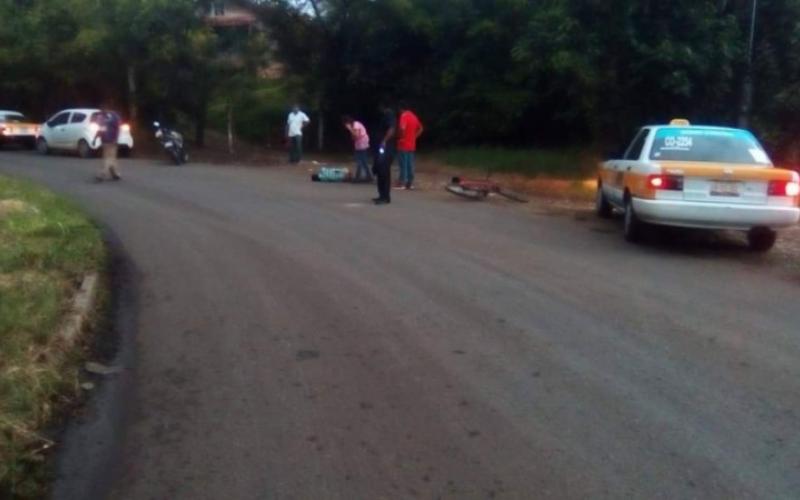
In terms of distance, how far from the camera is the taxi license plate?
14.2 meters

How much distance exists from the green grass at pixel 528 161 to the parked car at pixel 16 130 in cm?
1259

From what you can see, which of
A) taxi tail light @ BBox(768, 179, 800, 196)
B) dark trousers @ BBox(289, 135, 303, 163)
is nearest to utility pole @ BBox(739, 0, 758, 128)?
taxi tail light @ BBox(768, 179, 800, 196)

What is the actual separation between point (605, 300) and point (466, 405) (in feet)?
12.4

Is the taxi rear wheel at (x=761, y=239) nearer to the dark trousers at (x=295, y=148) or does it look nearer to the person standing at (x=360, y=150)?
the person standing at (x=360, y=150)

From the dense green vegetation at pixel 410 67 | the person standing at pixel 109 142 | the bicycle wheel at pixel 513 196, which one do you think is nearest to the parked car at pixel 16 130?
the dense green vegetation at pixel 410 67

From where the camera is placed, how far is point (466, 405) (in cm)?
767

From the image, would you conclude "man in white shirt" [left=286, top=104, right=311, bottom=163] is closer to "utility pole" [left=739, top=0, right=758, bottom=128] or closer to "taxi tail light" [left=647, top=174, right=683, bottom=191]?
"utility pole" [left=739, top=0, right=758, bottom=128]

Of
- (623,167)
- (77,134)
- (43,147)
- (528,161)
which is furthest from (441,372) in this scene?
(43,147)

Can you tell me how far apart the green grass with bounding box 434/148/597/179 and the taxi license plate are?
39.5 ft

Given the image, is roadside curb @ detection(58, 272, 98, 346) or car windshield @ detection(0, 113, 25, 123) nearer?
roadside curb @ detection(58, 272, 98, 346)

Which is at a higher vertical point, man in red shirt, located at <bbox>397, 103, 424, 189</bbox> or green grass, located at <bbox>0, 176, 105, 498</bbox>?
man in red shirt, located at <bbox>397, 103, 424, 189</bbox>

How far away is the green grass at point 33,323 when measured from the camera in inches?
264

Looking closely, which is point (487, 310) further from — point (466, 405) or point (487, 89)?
point (487, 89)

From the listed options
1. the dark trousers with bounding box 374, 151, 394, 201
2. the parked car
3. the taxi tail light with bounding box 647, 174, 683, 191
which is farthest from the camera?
the parked car
